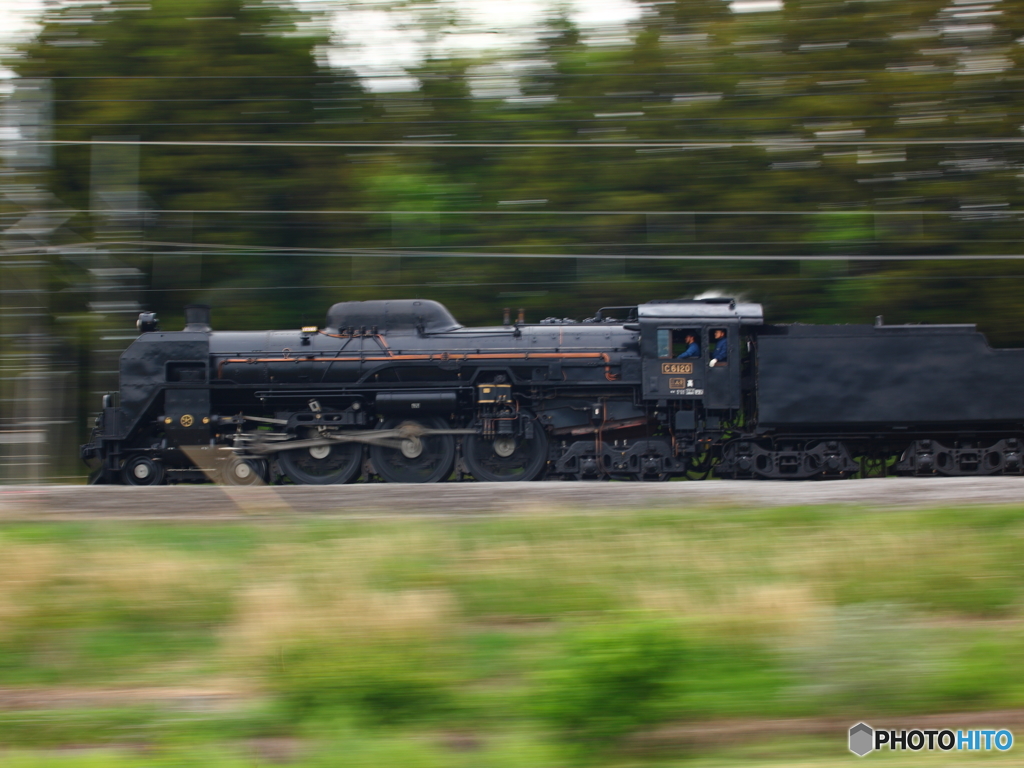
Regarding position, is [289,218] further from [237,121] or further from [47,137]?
[47,137]

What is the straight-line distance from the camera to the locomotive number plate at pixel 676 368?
14.1 m

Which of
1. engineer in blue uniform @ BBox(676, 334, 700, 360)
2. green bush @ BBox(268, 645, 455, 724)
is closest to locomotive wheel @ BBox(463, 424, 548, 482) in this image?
engineer in blue uniform @ BBox(676, 334, 700, 360)

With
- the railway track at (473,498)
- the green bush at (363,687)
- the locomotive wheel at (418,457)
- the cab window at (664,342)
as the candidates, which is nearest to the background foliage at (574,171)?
the cab window at (664,342)

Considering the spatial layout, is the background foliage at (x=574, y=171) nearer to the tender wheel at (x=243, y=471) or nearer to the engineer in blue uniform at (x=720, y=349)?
the engineer in blue uniform at (x=720, y=349)

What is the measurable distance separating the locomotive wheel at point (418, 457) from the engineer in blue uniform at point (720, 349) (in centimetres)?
423

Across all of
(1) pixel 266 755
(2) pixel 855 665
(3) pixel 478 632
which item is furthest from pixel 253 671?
(2) pixel 855 665

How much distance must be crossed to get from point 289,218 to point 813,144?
464 inches

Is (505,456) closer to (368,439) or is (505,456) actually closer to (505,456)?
(505,456)

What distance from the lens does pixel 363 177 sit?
2103 cm

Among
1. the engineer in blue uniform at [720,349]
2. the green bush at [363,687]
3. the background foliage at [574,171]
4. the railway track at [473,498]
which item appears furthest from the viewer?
the background foliage at [574,171]

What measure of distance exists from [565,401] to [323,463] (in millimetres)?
3951

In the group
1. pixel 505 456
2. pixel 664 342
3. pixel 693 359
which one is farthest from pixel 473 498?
pixel 693 359

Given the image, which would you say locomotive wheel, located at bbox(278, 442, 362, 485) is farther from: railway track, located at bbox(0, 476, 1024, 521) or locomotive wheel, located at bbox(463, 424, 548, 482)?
railway track, located at bbox(0, 476, 1024, 521)

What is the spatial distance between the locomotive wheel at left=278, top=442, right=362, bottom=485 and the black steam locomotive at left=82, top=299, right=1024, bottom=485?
0.08ft
